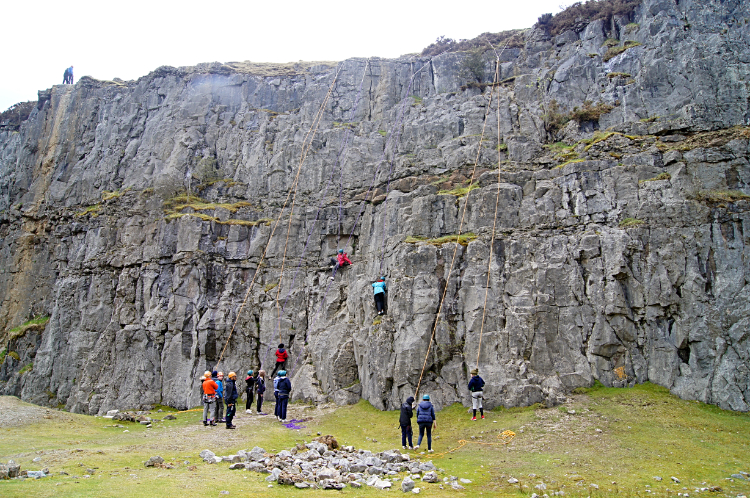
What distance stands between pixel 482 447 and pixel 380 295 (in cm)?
939

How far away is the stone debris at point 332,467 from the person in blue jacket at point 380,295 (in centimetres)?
923

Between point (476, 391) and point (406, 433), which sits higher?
point (476, 391)

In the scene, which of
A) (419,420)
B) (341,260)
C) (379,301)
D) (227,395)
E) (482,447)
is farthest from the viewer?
(341,260)

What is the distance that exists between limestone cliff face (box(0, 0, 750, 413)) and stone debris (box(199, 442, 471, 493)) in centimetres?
718

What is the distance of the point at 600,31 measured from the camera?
30844mm

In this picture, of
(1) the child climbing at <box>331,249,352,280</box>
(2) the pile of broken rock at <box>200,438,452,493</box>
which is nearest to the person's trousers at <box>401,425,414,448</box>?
(2) the pile of broken rock at <box>200,438,452,493</box>

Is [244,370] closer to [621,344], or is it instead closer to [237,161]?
[237,161]

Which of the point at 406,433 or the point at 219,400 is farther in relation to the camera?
the point at 219,400

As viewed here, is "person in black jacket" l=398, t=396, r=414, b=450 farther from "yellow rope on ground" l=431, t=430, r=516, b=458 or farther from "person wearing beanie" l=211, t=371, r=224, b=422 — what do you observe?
"person wearing beanie" l=211, t=371, r=224, b=422

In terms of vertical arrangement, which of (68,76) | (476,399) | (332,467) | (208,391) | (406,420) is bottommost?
(332,467)

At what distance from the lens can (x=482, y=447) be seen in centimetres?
1647

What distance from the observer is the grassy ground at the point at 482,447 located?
1138 centimetres

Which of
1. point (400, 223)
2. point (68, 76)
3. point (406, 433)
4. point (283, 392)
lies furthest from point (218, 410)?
point (68, 76)

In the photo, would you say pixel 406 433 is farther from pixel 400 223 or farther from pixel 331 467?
pixel 400 223
